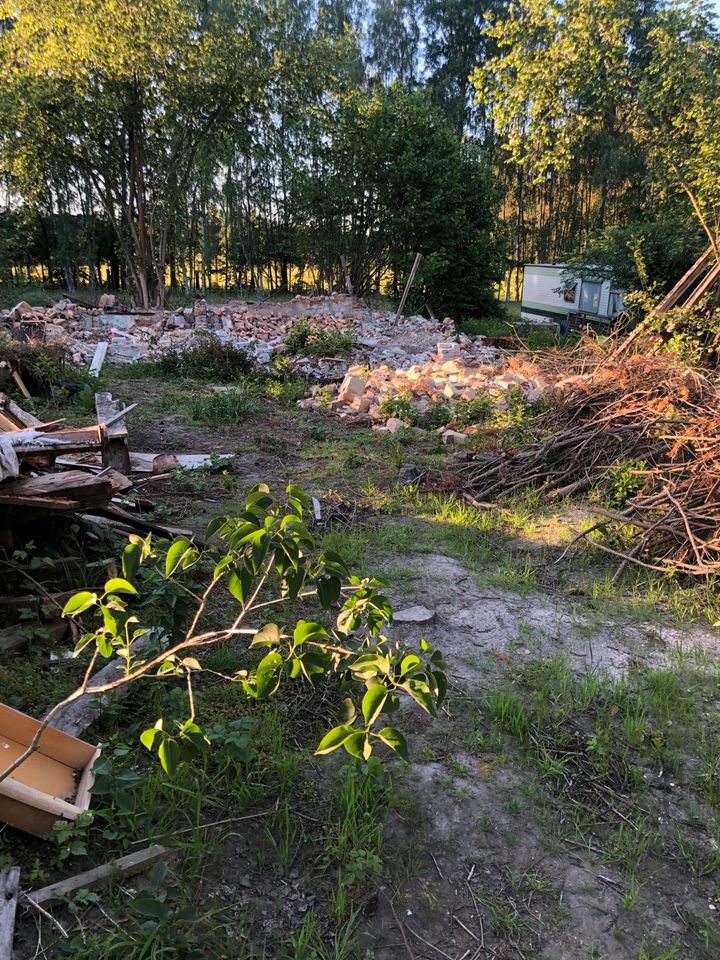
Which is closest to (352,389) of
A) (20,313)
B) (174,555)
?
(174,555)

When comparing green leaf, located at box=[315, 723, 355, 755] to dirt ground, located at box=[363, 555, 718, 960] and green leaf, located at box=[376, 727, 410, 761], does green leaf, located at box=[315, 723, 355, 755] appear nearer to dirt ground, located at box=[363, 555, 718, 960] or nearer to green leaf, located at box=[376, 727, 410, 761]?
green leaf, located at box=[376, 727, 410, 761]

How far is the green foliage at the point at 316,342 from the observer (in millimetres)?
13047

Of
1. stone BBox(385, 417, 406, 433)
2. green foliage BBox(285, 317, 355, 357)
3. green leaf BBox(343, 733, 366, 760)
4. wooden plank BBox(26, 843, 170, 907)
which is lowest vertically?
wooden plank BBox(26, 843, 170, 907)

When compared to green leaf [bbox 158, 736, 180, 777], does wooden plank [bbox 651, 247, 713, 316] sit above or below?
above

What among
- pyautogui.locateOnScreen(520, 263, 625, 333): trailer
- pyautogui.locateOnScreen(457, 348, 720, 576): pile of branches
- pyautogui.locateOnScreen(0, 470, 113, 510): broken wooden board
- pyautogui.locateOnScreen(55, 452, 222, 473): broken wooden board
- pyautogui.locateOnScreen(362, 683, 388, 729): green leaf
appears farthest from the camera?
pyautogui.locateOnScreen(520, 263, 625, 333): trailer

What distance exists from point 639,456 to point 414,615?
9.60 feet

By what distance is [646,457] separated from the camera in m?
5.41

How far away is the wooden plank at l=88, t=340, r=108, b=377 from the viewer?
35.7 feet

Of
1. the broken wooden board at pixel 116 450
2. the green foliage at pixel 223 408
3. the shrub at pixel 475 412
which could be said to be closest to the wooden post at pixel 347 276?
the green foliage at pixel 223 408

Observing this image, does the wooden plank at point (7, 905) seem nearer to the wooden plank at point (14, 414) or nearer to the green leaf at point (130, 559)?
the green leaf at point (130, 559)

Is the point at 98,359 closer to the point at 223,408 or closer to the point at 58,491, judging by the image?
the point at 223,408

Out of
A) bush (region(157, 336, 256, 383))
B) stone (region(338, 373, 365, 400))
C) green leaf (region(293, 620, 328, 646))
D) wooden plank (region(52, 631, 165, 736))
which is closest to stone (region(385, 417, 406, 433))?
stone (region(338, 373, 365, 400))

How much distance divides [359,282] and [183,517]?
21.8 meters

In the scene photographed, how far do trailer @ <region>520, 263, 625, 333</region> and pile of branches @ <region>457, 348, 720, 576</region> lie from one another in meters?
10.8
